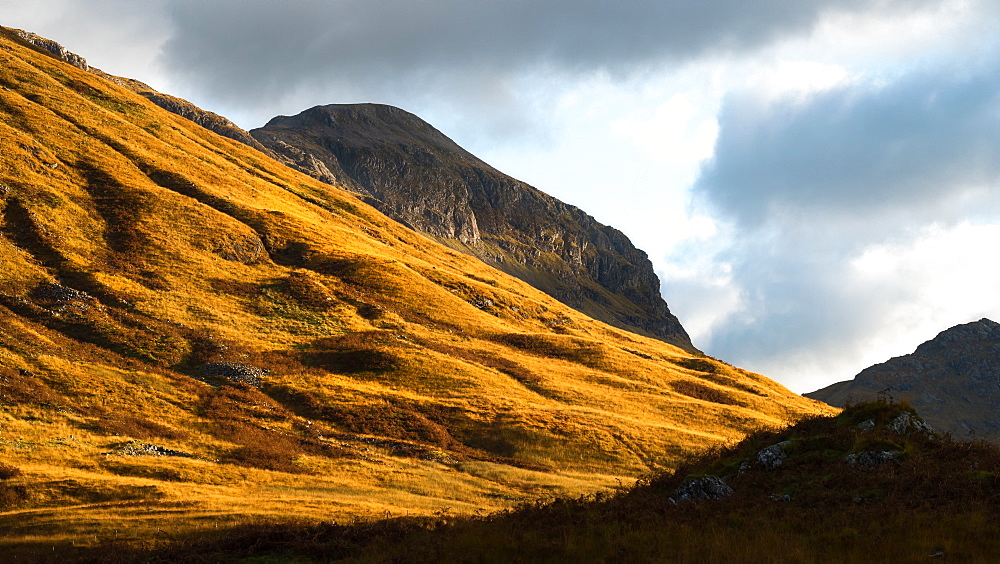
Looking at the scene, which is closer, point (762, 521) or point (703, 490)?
point (762, 521)

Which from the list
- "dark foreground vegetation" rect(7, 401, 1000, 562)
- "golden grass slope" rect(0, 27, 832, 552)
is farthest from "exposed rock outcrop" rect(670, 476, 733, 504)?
"golden grass slope" rect(0, 27, 832, 552)

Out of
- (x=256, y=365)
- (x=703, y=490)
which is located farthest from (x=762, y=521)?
(x=256, y=365)

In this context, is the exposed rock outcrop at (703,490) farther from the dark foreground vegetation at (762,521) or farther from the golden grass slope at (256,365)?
the golden grass slope at (256,365)

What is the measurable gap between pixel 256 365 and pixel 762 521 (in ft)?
196

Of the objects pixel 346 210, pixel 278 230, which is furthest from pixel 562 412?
pixel 346 210

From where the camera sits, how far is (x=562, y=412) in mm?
65125

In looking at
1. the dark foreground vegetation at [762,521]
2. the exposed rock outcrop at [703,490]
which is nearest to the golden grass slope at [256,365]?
the dark foreground vegetation at [762,521]

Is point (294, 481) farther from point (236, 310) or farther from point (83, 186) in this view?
point (83, 186)

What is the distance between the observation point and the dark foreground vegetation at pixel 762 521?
13.4 m

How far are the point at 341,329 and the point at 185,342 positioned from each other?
2195 centimetres

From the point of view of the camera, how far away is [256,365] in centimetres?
6538

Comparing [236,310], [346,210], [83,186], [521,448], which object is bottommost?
[521,448]

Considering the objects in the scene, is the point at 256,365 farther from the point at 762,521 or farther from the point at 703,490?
the point at 762,521

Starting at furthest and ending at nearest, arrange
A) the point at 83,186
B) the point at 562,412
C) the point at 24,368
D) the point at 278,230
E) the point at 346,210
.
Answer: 1. the point at 346,210
2. the point at 278,230
3. the point at 83,186
4. the point at 562,412
5. the point at 24,368
